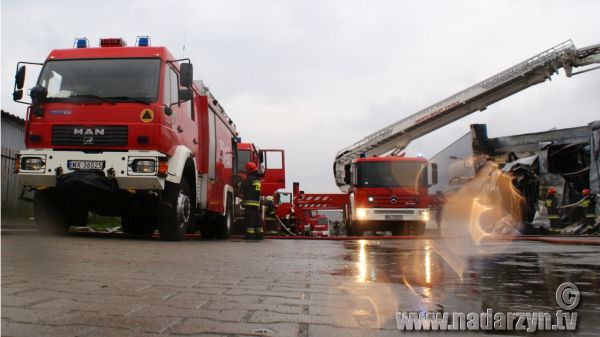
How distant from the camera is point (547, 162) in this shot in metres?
14.4

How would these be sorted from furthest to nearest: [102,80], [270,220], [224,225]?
[270,220], [224,225], [102,80]

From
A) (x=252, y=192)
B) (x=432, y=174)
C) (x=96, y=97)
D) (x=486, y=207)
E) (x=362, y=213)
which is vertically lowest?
(x=362, y=213)

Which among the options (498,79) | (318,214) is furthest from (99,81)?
(498,79)

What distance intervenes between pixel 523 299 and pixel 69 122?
6.29 meters

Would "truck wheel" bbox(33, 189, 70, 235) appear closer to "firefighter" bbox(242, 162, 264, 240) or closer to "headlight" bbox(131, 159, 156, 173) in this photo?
"headlight" bbox(131, 159, 156, 173)

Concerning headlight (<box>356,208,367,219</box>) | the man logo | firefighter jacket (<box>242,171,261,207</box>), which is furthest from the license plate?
headlight (<box>356,208,367,219</box>)

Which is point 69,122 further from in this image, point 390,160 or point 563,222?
point 563,222

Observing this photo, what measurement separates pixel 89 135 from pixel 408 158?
32.9 ft

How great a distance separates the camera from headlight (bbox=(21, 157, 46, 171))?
6.96 metres

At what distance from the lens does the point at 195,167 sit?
8438 millimetres

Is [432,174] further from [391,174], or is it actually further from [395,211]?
[395,211]

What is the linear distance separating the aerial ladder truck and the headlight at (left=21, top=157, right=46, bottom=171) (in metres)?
9.35

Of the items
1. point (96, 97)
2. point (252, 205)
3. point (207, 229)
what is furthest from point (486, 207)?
point (96, 97)

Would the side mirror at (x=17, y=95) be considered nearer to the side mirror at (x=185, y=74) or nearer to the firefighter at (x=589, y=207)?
the side mirror at (x=185, y=74)
